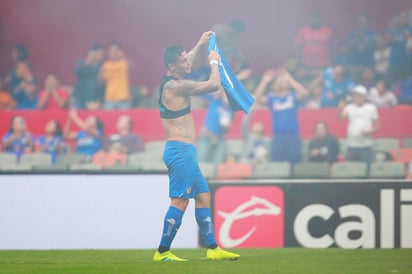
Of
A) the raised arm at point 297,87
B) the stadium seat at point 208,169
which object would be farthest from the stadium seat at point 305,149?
the stadium seat at point 208,169

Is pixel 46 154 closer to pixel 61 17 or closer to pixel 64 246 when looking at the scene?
pixel 64 246

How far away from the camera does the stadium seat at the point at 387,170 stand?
51.8 feet

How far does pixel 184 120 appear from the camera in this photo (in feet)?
38.3

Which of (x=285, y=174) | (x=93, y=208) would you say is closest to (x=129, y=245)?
(x=93, y=208)

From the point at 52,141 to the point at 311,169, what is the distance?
470 cm

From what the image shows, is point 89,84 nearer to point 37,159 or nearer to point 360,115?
point 37,159

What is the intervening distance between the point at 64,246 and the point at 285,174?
3515mm

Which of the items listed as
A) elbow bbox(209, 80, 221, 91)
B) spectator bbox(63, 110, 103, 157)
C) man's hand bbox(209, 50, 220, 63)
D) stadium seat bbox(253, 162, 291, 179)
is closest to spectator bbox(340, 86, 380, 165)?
stadium seat bbox(253, 162, 291, 179)

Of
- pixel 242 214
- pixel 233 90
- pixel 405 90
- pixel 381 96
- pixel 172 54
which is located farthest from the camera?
pixel 405 90

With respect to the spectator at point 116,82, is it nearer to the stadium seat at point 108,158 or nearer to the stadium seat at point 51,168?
the stadium seat at point 108,158

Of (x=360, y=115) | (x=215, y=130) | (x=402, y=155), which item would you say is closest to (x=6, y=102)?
(x=215, y=130)

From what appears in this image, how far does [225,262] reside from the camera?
1141 cm

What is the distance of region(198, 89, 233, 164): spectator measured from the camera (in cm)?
1717

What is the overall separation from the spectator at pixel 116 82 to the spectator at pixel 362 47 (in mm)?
4312
